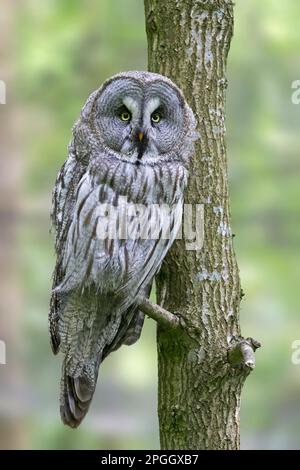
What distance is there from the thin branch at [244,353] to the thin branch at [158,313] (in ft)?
0.89

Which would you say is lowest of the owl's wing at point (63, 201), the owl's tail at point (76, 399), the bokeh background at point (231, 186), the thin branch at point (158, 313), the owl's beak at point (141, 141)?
the owl's tail at point (76, 399)

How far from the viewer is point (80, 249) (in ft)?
13.5

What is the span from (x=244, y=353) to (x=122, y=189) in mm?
898

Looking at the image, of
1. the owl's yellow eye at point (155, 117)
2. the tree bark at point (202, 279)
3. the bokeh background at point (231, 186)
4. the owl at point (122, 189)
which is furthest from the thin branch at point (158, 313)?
the bokeh background at point (231, 186)

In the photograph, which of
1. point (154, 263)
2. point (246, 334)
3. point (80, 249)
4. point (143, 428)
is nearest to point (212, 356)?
point (154, 263)

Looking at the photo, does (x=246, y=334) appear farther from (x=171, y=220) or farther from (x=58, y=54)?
(x=171, y=220)

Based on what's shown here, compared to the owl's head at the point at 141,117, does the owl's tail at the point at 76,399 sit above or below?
below

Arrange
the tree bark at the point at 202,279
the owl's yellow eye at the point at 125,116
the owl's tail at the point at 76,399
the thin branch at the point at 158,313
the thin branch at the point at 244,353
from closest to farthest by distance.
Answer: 1. the thin branch at the point at 244,353
2. the thin branch at the point at 158,313
3. the tree bark at the point at 202,279
4. the owl's yellow eye at the point at 125,116
5. the owl's tail at the point at 76,399

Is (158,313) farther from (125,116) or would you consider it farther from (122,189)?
(125,116)

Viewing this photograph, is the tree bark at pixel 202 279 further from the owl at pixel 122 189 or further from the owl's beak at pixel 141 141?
the owl's beak at pixel 141 141

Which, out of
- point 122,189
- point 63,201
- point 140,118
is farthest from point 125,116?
point 63,201

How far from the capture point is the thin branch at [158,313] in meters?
3.88
